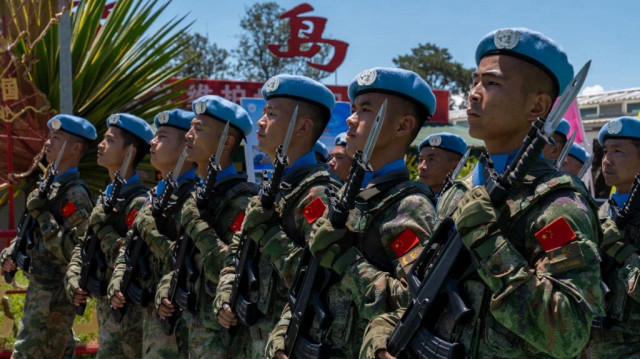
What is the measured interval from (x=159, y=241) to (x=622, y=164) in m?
2.87

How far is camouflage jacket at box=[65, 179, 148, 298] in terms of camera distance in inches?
206

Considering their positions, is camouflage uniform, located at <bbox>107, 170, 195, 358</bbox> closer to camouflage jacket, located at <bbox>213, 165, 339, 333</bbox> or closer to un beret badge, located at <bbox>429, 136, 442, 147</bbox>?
camouflage jacket, located at <bbox>213, 165, 339, 333</bbox>

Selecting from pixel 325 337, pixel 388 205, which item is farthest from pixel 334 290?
pixel 388 205

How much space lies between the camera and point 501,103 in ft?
7.54

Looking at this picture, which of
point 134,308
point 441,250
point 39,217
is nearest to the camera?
point 441,250

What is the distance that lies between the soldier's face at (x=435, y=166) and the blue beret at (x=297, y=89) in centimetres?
149

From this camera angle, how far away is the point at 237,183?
14.4 feet

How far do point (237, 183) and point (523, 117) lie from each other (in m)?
2.36

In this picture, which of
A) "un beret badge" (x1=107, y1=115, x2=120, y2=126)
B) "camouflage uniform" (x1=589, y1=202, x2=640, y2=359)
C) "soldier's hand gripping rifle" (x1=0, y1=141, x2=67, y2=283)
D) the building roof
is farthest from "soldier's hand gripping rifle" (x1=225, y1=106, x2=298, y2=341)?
the building roof

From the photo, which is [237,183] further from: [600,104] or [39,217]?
[600,104]

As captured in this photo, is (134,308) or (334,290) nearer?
(334,290)

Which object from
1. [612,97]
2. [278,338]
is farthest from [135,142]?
[612,97]

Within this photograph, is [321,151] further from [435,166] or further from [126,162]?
[126,162]

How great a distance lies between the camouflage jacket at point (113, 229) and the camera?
522 centimetres
